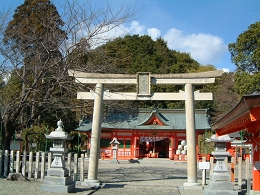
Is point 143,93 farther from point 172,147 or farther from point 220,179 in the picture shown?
point 172,147

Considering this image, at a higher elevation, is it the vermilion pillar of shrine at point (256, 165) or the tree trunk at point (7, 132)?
the tree trunk at point (7, 132)

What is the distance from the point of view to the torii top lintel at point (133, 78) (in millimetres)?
11242

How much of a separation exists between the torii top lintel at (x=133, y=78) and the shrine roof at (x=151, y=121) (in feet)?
53.7

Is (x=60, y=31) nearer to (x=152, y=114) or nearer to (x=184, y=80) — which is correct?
(x=184, y=80)

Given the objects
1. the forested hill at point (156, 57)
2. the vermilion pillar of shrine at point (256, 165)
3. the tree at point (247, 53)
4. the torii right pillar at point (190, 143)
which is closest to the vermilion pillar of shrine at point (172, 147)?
the tree at point (247, 53)

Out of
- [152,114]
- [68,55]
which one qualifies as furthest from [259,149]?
[152,114]

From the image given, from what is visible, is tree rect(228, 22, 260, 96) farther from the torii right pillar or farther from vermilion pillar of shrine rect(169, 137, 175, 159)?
the torii right pillar

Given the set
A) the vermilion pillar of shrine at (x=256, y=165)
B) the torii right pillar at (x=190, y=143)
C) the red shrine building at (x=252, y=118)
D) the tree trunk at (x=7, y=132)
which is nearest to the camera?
the red shrine building at (x=252, y=118)

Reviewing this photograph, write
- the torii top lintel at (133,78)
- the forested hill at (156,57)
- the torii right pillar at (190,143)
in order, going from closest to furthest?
1. the torii right pillar at (190,143)
2. the torii top lintel at (133,78)
3. the forested hill at (156,57)

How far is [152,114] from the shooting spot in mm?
29297

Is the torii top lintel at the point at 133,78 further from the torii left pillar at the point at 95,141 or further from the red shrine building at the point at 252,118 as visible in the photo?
the red shrine building at the point at 252,118

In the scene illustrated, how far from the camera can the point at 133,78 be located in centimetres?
1160

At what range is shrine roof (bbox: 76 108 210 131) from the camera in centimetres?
2884

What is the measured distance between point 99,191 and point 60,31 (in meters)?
6.09
